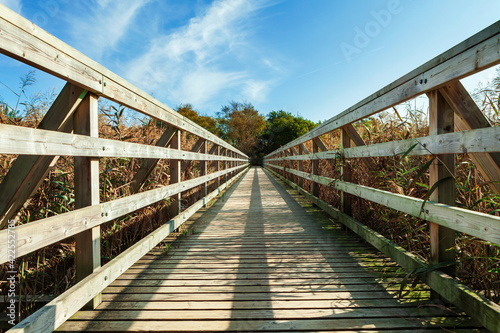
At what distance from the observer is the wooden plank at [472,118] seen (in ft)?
4.35

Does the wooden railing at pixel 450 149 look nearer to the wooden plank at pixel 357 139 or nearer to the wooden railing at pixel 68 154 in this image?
the wooden plank at pixel 357 139

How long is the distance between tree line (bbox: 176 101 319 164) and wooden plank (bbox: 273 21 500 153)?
32.2m

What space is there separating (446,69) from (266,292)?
1671mm

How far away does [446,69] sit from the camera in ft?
4.56

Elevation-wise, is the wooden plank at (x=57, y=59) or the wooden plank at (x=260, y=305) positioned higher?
the wooden plank at (x=57, y=59)

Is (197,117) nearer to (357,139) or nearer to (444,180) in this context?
(357,139)

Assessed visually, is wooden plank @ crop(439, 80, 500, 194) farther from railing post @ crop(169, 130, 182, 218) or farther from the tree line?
the tree line

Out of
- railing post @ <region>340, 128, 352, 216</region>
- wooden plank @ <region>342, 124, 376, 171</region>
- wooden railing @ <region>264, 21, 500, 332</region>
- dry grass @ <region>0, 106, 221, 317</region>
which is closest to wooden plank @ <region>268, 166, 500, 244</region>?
wooden railing @ <region>264, 21, 500, 332</region>

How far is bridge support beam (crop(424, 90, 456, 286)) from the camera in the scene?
1.50 meters

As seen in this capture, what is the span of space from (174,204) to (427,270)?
2.45 metres

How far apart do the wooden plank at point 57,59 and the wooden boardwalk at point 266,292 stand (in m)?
1.30

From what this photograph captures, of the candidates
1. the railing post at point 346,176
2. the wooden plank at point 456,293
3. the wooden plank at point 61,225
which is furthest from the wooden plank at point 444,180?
the wooden plank at point 61,225

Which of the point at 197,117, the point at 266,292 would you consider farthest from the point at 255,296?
the point at 197,117

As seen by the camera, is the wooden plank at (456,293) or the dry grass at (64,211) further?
the dry grass at (64,211)
